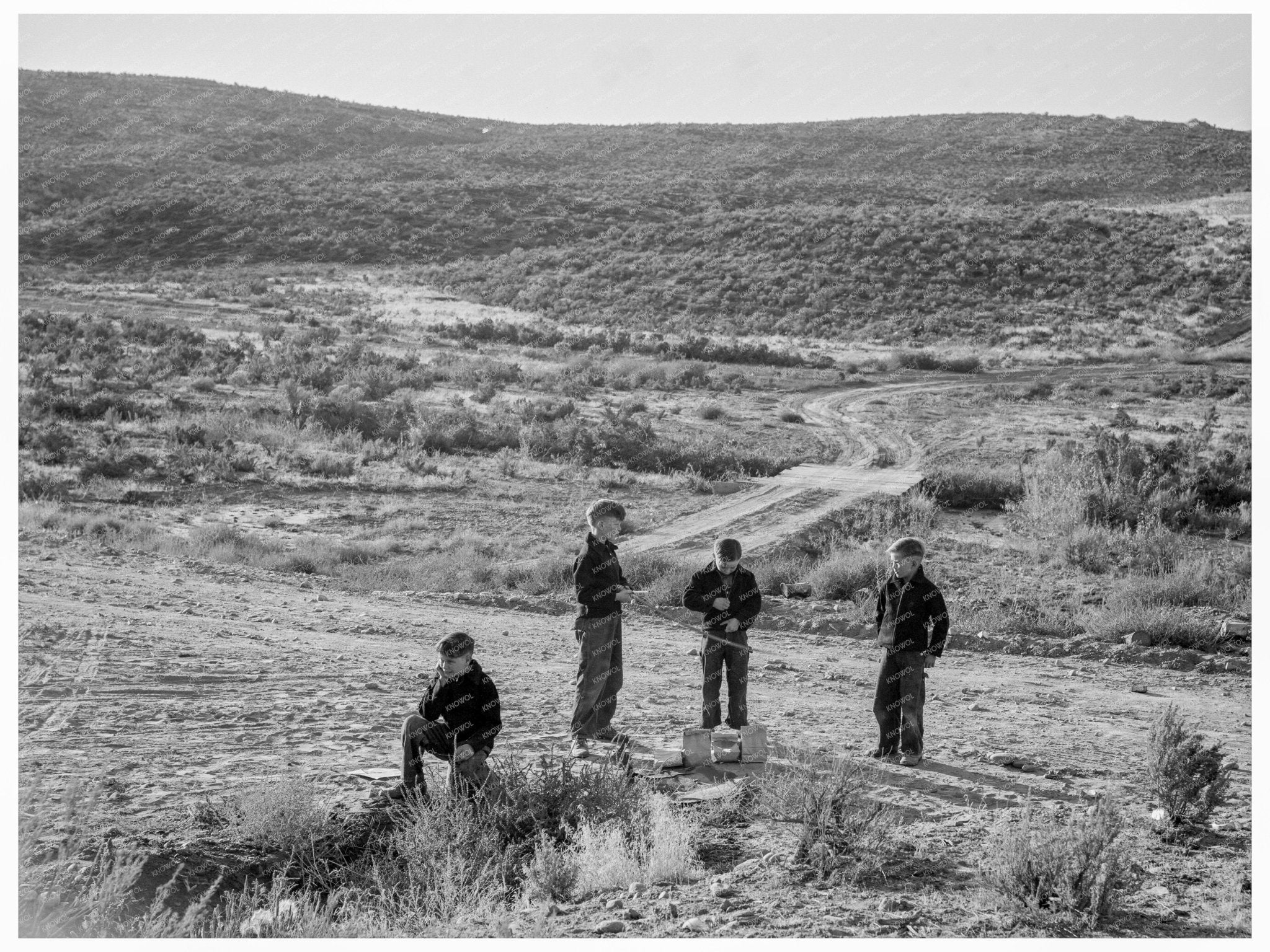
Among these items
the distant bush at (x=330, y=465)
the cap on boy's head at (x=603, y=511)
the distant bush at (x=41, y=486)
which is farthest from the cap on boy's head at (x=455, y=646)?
the distant bush at (x=330, y=465)

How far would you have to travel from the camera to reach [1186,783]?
641 cm

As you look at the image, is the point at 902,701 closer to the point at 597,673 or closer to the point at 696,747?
the point at 696,747

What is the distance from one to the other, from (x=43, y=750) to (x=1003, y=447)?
1989cm

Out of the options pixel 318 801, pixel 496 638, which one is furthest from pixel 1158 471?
pixel 318 801

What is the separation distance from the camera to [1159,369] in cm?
3469

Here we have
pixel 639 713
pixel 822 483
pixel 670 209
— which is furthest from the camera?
pixel 670 209

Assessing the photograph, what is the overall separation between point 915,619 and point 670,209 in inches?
2348

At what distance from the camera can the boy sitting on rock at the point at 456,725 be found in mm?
6250

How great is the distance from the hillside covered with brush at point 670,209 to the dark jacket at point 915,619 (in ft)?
117

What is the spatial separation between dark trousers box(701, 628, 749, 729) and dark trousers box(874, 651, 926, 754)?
0.89 m

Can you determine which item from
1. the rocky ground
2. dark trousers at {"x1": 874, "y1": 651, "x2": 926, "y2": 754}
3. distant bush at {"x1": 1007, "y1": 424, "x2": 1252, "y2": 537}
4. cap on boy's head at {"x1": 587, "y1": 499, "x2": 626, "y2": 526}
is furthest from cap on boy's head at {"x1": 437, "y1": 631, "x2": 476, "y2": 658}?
distant bush at {"x1": 1007, "y1": 424, "x2": 1252, "y2": 537}

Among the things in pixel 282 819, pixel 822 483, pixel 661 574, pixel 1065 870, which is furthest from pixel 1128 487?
pixel 282 819

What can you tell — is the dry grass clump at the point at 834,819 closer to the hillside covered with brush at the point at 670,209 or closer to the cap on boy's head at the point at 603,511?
the cap on boy's head at the point at 603,511

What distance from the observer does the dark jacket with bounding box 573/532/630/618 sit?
7.43 metres
